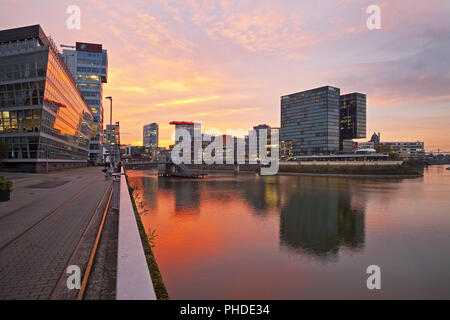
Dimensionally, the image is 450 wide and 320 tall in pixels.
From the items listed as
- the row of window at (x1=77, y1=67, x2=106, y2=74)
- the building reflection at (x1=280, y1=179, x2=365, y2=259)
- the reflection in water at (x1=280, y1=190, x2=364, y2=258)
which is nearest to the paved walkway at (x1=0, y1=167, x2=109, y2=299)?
the building reflection at (x1=280, y1=179, x2=365, y2=259)

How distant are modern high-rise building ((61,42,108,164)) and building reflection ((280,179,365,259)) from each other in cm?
11467

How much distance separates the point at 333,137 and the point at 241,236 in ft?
605

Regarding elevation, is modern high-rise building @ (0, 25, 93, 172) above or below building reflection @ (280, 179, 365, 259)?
above

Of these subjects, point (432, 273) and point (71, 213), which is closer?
point (432, 273)

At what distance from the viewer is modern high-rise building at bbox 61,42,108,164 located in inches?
4882

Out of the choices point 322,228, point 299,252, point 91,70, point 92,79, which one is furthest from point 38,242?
point 91,70

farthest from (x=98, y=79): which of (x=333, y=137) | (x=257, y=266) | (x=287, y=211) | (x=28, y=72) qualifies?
(x=333, y=137)

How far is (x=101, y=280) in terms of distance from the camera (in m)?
6.91

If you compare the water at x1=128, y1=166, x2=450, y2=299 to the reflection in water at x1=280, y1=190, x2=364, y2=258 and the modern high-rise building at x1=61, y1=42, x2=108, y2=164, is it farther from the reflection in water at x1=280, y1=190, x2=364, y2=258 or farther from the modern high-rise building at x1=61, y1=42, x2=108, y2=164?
the modern high-rise building at x1=61, y1=42, x2=108, y2=164

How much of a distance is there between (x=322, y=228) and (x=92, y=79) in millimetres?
133533

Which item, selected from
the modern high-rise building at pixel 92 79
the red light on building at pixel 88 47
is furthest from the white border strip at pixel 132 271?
the red light on building at pixel 88 47

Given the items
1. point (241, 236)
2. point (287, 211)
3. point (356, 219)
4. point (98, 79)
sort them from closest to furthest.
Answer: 1. point (241, 236)
2. point (356, 219)
3. point (287, 211)
4. point (98, 79)
